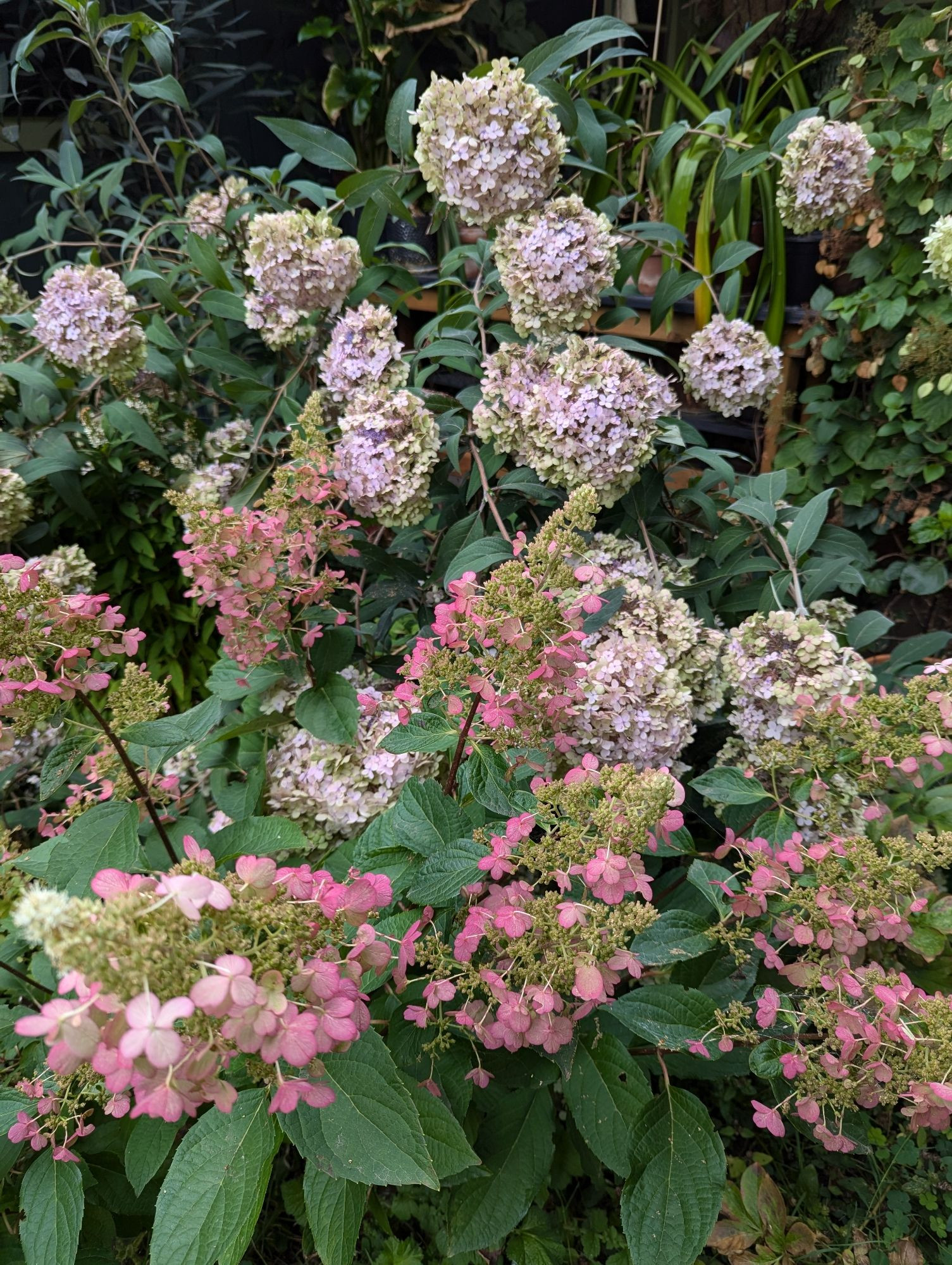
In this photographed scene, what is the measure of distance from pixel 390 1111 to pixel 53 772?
0.55 metres

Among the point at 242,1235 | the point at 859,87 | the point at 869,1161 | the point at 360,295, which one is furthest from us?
the point at 859,87

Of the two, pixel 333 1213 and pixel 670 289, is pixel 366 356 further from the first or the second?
pixel 333 1213

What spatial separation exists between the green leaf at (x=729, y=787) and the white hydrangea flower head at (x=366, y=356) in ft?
2.54

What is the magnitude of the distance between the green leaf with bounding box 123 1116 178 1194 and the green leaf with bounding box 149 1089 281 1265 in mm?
189

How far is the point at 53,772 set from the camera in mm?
888

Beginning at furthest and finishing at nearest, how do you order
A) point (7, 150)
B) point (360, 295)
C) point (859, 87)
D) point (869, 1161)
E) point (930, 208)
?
1. point (7, 150)
2. point (859, 87)
3. point (930, 208)
4. point (360, 295)
5. point (869, 1161)

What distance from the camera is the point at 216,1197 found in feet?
1.97

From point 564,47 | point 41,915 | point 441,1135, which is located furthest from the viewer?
point 564,47

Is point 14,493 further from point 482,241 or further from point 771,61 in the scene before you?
point 771,61

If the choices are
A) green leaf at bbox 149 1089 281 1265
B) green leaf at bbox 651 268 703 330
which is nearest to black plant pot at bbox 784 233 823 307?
green leaf at bbox 651 268 703 330

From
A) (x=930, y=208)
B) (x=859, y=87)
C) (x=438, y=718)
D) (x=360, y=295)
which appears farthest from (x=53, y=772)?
(x=859, y=87)

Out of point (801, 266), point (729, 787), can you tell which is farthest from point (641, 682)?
point (801, 266)

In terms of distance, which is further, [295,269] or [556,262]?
[295,269]

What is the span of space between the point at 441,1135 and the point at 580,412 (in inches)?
35.0
